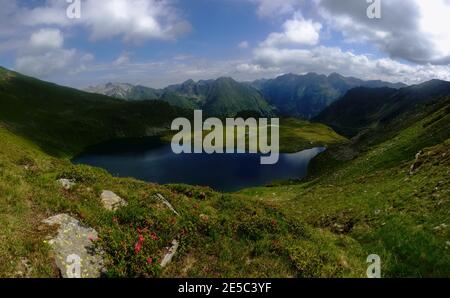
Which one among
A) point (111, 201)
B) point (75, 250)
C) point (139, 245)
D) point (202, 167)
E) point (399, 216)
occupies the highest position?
point (111, 201)

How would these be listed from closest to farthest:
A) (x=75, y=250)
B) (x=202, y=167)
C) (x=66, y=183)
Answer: (x=75, y=250)
(x=66, y=183)
(x=202, y=167)

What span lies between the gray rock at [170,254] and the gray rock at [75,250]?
229 centimetres

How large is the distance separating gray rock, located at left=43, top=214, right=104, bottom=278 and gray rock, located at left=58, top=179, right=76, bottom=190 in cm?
373

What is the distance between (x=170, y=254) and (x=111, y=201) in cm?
450

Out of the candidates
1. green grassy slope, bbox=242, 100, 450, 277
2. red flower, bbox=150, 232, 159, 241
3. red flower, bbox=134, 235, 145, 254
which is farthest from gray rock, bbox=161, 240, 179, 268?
green grassy slope, bbox=242, 100, 450, 277

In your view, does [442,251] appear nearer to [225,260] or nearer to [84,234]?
[225,260]

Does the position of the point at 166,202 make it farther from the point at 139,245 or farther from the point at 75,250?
the point at 75,250

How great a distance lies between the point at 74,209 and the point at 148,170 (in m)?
115

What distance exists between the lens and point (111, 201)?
684 inches

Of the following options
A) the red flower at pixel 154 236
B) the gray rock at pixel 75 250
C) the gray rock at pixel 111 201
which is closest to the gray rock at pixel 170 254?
the red flower at pixel 154 236

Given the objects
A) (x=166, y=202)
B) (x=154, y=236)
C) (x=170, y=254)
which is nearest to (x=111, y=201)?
(x=166, y=202)

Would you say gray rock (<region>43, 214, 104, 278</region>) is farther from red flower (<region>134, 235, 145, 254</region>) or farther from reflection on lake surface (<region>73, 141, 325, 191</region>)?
reflection on lake surface (<region>73, 141, 325, 191</region>)

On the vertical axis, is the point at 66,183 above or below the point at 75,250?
above
